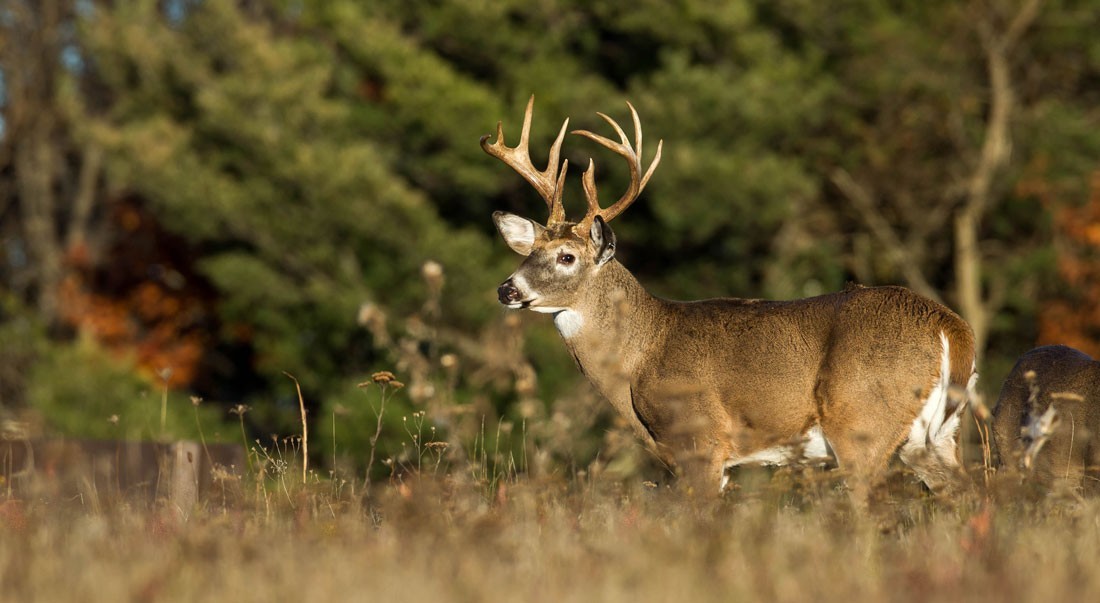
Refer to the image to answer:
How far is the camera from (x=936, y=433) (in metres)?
6.43

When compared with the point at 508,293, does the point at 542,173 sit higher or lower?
higher

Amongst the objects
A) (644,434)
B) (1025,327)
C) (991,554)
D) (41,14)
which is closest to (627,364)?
(644,434)

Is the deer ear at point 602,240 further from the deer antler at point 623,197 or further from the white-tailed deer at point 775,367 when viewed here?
A: the deer antler at point 623,197

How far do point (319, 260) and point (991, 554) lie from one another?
14687 mm

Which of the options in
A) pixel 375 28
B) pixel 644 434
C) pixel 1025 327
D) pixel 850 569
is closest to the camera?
pixel 850 569

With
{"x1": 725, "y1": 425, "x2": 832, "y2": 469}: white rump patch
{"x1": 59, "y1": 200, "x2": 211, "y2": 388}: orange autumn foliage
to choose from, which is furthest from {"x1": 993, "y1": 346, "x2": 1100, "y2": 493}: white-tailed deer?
{"x1": 59, "y1": 200, "x2": 211, "y2": 388}: orange autumn foliage

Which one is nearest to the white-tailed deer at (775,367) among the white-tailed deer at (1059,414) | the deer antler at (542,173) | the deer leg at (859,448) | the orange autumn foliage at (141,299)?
the deer leg at (859,448)

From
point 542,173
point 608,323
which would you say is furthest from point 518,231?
point 608,323

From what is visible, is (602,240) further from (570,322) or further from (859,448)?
(859,448)

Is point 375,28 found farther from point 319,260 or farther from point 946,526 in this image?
point 946,526

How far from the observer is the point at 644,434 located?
676cm

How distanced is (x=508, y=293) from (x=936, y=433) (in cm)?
204

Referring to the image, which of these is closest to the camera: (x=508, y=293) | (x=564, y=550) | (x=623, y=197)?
(x=564, y=550)

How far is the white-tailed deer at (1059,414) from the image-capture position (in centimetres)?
632
